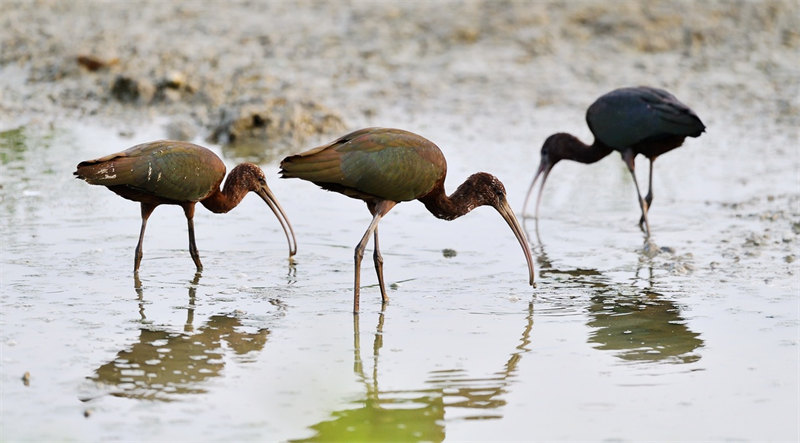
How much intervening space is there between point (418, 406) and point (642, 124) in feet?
16.1

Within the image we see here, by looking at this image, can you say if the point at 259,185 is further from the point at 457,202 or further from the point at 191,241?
the point at 457,202

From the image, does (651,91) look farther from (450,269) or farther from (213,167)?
(213,167)

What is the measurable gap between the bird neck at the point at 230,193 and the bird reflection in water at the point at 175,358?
4.57ft

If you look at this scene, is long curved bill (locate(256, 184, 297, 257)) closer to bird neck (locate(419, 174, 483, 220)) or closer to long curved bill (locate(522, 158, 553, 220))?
bird neck (locate(419, 174, 483, 220))

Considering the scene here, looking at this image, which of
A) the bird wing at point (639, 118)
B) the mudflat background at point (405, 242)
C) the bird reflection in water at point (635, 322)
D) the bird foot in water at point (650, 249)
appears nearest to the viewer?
the mudflat background at point (405, 242)

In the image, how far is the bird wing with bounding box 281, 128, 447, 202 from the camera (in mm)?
7250

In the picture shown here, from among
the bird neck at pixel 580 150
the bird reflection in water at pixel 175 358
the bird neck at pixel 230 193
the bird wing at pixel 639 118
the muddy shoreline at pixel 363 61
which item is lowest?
the bird reflection in water at pixel 175 358

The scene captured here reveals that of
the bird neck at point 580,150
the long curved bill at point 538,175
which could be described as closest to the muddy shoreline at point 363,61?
the long curved bill at point 538,175

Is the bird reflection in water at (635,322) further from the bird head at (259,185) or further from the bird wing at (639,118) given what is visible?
the bird head at (259,185)

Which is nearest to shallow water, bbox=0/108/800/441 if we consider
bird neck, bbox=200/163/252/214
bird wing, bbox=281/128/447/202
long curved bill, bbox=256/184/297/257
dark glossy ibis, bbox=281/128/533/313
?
long curved bill, bbox=256/184/297/257

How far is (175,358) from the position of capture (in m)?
6.21

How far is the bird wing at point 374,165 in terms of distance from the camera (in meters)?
7.25

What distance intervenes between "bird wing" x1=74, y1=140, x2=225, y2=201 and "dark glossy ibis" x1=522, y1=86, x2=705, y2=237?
346 centimetres

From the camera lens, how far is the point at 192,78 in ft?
47.7
